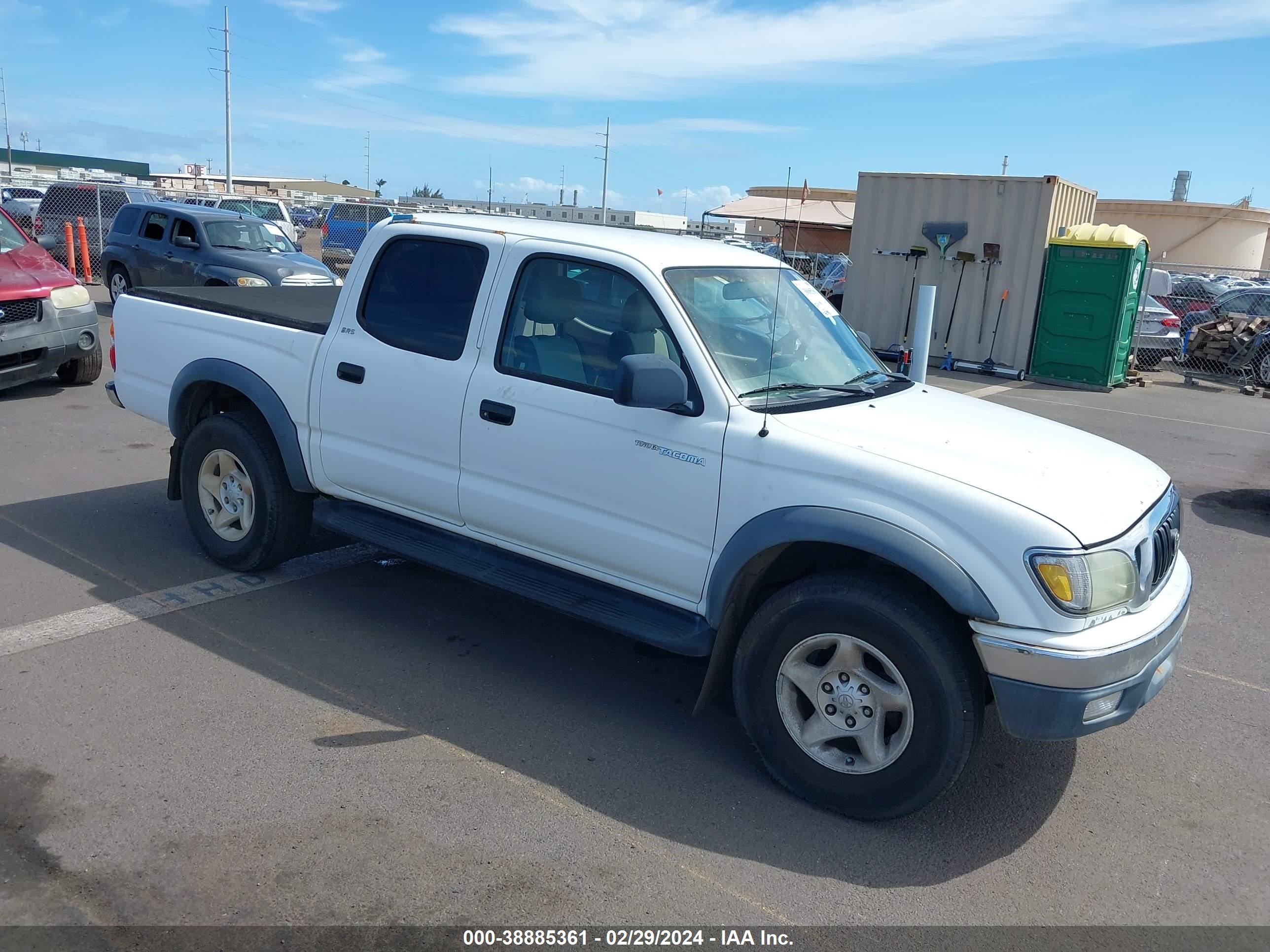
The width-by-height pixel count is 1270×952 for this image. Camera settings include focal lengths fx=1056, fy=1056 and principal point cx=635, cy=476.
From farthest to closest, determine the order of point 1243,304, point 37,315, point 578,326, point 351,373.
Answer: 1. point 1243,304
2. point 37,315
3. point 351,373
4. point 578,326

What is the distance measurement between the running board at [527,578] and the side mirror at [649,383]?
2.73ft

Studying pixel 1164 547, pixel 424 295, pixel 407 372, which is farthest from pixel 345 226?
pixel 1164 547

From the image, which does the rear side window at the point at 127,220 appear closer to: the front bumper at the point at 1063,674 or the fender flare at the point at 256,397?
the fender flare at the point at 256,397

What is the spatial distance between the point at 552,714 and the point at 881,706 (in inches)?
56.3

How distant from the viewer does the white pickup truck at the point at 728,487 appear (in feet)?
11.3

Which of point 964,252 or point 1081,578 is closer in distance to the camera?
point 1081,578

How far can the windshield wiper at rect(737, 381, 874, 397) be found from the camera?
405 cm

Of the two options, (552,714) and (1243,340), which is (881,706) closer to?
(552,714)

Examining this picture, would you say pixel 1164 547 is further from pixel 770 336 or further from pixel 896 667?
pixel 770 336

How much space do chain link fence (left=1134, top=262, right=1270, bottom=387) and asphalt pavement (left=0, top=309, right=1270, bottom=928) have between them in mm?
13068

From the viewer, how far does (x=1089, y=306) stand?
15812 mm

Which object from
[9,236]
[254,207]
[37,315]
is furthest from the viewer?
[254,207]

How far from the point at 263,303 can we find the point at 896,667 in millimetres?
4257

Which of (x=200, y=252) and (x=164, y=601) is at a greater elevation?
(x=200, y=252)
